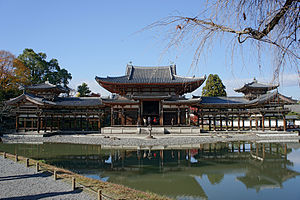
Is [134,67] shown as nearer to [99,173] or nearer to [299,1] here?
[99,173]

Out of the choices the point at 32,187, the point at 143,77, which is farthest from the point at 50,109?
the point at 32,187

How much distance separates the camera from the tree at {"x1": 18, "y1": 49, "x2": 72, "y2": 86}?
42.7 metres

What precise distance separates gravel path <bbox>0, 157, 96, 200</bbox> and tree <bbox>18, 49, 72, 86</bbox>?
3674 centimetres

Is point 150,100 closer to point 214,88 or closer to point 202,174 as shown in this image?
point 202,174

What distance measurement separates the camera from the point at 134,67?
34.1 m

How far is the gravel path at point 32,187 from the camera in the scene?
5927 millimetres

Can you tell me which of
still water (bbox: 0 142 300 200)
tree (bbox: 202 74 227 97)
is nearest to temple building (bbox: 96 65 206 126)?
still water (bbox: 0 142 300 200)

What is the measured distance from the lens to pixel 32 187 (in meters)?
6.72

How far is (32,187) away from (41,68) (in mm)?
43353

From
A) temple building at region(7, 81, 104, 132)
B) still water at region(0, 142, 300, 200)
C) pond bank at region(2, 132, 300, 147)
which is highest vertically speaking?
temple building at region(7, 81, 104, 132)

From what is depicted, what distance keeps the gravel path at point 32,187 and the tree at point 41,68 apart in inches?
1446

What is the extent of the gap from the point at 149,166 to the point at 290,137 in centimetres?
2180

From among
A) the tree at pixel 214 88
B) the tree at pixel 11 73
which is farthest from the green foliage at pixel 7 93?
the tree at pixel 214 88

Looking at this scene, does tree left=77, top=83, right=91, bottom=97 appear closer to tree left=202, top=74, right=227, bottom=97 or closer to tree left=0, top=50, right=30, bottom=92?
tree left=0, top=50, right=30, bottom=92
